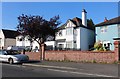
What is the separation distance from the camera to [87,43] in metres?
50.4

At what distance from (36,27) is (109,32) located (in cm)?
1516

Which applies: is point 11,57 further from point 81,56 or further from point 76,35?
point 76,35

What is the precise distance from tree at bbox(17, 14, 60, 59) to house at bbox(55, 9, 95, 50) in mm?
11996

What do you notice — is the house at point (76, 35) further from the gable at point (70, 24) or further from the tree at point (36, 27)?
the tree at point (36, 27)

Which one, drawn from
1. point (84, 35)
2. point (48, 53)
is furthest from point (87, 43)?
point (48, 53)

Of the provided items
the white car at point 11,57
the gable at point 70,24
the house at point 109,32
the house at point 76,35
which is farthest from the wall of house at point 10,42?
the white car at point 11,57

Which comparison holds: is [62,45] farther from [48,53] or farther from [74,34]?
[48,53]

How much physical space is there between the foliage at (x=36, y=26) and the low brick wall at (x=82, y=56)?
23.7ft

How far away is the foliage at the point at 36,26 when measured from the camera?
34.3 metres

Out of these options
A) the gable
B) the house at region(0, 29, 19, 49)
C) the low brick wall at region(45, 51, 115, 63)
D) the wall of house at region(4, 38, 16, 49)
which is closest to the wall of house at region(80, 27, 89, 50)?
the gable

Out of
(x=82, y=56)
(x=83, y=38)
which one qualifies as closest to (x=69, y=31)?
(x=83, y=38)

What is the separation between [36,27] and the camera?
34312 millimetres

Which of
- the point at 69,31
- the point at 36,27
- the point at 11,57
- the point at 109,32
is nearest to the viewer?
the point at 11,57

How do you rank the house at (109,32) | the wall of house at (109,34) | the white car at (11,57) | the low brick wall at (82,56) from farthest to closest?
the wall of house at (109,34) → the house at (109,32) → the white car at (11,57) → the low brick wall at (82,56)
